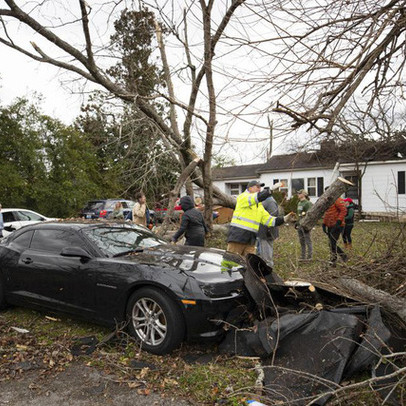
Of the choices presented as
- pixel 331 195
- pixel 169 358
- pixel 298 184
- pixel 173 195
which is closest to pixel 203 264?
pixel 169 358

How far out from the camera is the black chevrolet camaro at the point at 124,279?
384 centimetres

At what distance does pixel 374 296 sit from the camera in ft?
11.8

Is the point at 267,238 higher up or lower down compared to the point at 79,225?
lower down

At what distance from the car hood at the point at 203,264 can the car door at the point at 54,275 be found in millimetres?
678

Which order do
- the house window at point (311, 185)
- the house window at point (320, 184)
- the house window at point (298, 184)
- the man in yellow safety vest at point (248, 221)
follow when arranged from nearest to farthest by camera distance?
the man in yellow safety vest at point (248, 221) → the house window at point (320, 184) → the house window at point (311, 185) → the house window at point (298, 184)

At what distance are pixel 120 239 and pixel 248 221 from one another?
2371 millimetres

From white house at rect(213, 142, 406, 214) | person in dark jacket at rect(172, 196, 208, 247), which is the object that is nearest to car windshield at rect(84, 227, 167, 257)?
person in dark jacket at rect(172, 196, 208, 247)

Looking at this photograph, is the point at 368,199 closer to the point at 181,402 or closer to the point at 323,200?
the point at 323,200

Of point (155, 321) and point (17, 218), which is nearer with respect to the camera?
point (155, 321)

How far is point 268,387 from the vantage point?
3.12 metres

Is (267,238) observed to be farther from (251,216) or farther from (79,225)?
(79,225)

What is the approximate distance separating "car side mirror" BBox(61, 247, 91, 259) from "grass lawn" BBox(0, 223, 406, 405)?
100 centimetres

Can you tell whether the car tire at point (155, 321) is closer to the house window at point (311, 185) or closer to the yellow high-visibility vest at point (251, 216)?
the yellow high-visibility vest at point (251, 216)

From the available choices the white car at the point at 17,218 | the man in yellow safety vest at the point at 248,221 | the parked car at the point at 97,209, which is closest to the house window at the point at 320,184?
the parked car at the point at 97,209
